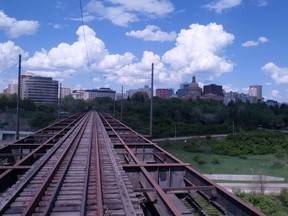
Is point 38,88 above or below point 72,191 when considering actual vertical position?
above

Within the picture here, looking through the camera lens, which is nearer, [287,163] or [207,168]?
[207,168]

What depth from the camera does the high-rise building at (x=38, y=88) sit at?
177 m

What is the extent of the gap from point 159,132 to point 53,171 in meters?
81.8

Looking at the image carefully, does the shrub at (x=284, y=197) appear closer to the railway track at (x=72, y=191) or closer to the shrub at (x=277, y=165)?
the shrub at (x=277, y=165)

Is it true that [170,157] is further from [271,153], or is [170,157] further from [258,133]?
[258,133]

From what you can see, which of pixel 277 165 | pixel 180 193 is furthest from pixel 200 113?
pixel 180 193

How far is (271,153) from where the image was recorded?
8169cm

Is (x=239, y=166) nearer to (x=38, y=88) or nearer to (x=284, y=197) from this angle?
(x=284, y=197)

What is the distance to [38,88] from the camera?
595ft

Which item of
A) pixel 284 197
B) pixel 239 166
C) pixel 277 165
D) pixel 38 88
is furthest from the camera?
pixel 38 88

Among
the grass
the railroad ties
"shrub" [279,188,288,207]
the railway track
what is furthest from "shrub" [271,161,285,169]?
the railway track

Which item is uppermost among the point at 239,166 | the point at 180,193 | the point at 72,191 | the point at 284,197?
the point at 72,191

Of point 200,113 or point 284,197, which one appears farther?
point 200,113

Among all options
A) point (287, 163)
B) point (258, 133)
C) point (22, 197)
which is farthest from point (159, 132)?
point (22, 197)
